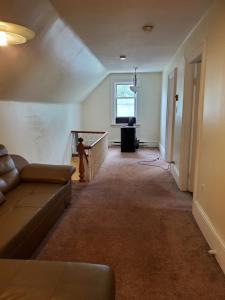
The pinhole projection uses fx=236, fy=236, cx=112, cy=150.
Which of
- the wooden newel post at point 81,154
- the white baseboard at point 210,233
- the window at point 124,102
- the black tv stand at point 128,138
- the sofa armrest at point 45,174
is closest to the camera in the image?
the white baseboard at point 210,233

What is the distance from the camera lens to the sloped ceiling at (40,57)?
2233mm

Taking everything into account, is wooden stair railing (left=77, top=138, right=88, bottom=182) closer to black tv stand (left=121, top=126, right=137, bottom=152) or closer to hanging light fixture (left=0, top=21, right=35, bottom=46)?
hanging light fixture (left=0, top=21, right=35, bottom=46)

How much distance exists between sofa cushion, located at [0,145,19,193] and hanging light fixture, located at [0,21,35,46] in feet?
4.91

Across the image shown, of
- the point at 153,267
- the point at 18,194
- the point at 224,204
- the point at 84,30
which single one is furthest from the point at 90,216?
the point at 84,30

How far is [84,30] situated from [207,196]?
2637 mm

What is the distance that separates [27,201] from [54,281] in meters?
1.33

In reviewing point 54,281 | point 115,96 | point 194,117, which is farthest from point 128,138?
point 54,281

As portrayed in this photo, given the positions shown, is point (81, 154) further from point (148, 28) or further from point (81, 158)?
point (148, 28)

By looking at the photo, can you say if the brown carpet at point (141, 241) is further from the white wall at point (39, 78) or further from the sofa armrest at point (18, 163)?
the white wall at point (39, 78)

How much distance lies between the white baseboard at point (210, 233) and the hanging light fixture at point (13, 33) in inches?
91.5

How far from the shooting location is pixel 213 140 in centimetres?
239

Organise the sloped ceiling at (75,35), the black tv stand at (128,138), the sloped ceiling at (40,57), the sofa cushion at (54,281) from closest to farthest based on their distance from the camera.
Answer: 1. the sofa cushion at (54,281)
2. the sloped ceiling at (40,57)
3. the sloped ceiling at (75,35)
4. the black tv stand at (128,138)

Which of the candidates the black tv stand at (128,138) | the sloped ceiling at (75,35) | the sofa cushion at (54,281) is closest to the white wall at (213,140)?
the sloped ceiling at (75,35)

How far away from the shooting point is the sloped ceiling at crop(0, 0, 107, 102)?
223 cm
